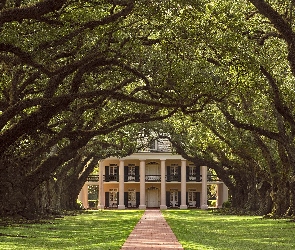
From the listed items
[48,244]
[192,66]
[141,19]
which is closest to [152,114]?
[192,66]

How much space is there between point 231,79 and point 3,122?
26.6 ft

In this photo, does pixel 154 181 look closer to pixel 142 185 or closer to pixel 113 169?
pixel 142 185

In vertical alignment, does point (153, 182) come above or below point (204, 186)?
above

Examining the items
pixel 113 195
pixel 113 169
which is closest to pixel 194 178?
pixel 113 169

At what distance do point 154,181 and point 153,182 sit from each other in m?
0.41

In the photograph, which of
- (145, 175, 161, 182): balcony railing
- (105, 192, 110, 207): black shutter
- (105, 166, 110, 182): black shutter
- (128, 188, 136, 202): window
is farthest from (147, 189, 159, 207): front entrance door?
(105, 166, 110, 182): black shutter

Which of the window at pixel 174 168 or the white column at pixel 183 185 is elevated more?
the window at pixel 174 168

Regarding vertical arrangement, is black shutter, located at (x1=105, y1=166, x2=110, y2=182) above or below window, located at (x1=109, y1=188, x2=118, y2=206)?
above

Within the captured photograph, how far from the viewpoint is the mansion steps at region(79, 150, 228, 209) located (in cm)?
9394

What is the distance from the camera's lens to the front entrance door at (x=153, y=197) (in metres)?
96.8

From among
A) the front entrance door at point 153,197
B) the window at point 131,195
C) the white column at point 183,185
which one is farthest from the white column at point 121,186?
the white column at point 183,185

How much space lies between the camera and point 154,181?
9606cm

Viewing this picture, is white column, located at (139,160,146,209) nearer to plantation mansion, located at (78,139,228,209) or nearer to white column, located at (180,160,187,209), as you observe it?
plantation mansion, located at (78,139,228,209)

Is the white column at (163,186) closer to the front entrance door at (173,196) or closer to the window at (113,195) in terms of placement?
the front entrance door at (173,196)
